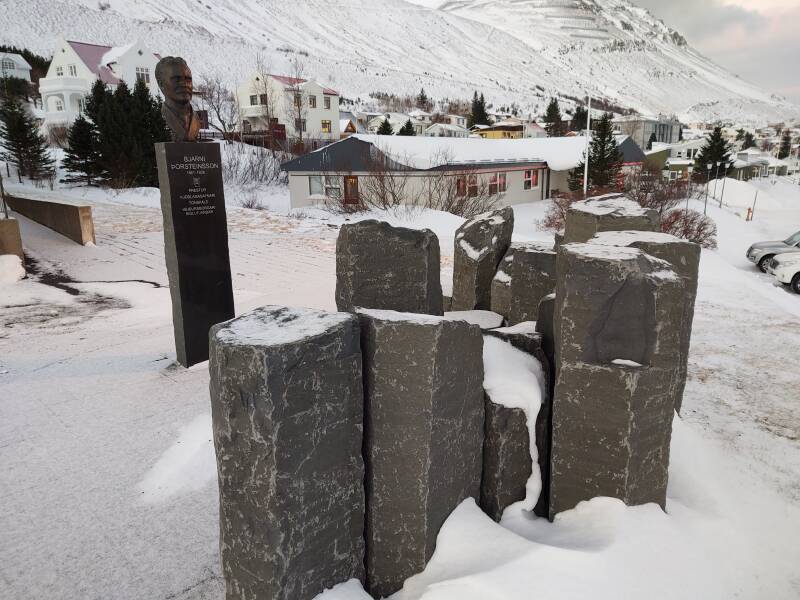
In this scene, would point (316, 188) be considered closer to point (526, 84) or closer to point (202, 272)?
point (202, 272)

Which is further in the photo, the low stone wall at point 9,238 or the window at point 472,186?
the window at point 472,186

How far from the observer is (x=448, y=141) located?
29531 millimetres

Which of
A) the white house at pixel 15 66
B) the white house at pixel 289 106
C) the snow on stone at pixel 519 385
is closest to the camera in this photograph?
the snow on stone at pixel 519 385

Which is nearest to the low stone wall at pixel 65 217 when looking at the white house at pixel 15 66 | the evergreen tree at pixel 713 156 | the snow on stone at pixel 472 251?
the snow on stone at pixel 472 251

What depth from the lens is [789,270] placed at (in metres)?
14.4

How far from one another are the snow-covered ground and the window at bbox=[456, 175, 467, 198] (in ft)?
54.9

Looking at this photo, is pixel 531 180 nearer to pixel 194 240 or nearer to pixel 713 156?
pixel 194 240

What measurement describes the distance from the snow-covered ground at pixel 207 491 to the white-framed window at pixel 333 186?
17715 millimetres

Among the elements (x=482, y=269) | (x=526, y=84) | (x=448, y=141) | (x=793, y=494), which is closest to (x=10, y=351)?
(x=482, y=269)

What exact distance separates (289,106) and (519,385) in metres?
50.9

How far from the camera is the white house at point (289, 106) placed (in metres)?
49.6

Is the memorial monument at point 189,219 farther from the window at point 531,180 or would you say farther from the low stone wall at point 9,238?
the window at point 531,180

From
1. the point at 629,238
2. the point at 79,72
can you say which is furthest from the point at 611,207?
the point at 79,72

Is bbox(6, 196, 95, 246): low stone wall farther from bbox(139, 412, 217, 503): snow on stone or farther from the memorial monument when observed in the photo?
bbox(139, 412, 217, 503): snow on stone
